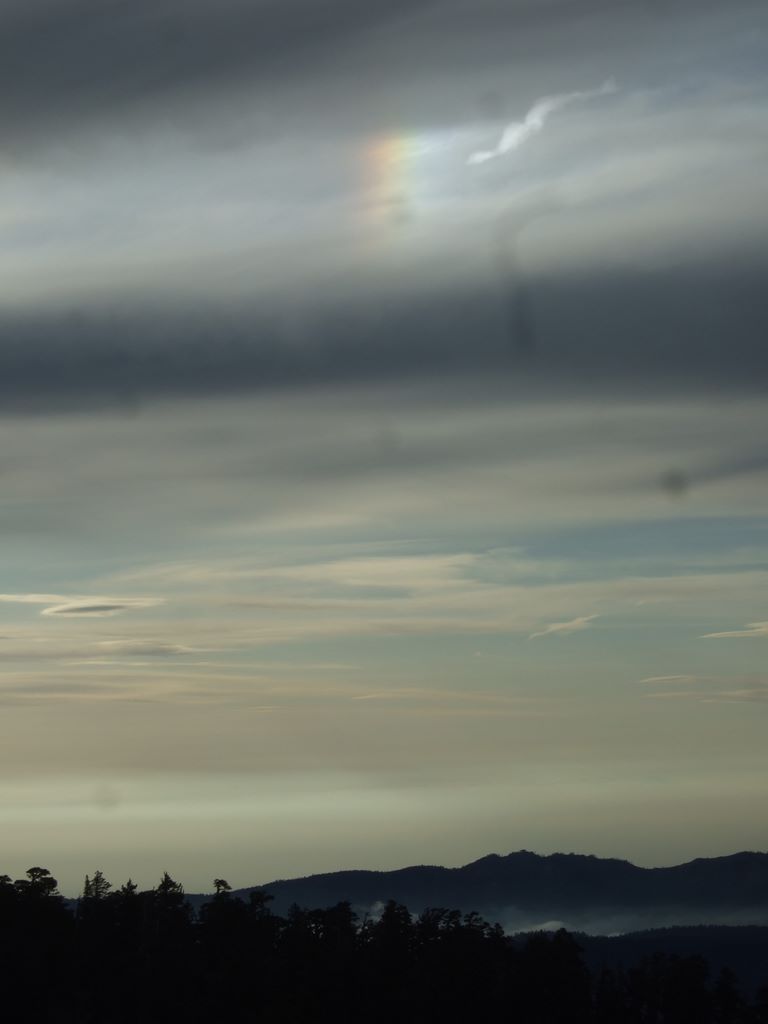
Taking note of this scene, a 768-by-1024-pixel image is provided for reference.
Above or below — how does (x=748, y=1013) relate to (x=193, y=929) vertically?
below

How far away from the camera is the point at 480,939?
195625 millimetres

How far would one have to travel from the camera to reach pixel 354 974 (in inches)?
7008

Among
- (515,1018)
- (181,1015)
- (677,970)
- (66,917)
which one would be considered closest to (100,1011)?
(181,1015)

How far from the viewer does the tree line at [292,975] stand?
166 meters

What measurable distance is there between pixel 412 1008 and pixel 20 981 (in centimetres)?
4426

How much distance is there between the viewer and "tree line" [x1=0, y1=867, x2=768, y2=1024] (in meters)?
166

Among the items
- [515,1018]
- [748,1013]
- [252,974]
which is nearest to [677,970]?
[748,1013]

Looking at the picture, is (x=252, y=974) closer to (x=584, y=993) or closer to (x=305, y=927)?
(x=305, y=927)

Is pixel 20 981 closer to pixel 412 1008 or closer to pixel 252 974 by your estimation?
pixel 252 974

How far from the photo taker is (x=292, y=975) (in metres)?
175

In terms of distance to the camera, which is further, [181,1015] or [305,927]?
[305,927]

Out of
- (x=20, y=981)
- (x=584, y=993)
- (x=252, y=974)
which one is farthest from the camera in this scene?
(x=584, y=993)

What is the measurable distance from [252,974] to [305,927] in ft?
65.7

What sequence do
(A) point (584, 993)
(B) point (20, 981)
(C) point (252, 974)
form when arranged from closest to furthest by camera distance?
(B) point (20, 981) < (C) point (252, 974) < (A) point (584, 993)
